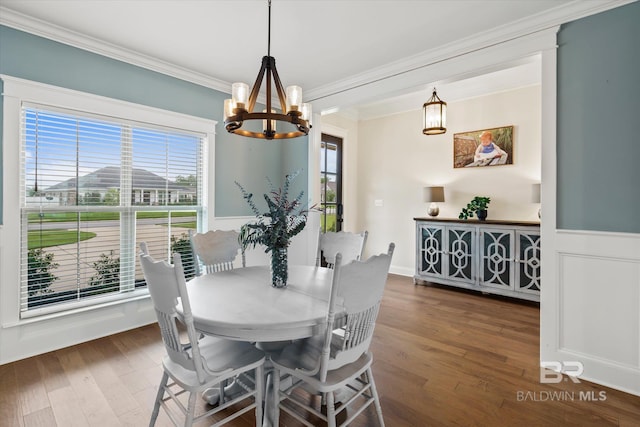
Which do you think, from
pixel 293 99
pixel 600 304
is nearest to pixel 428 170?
pixel 600 304

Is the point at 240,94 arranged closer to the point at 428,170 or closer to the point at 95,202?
the point at 95,202

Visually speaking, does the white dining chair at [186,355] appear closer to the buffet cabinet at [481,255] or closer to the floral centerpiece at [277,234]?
the floral centerpiece at [277,234]

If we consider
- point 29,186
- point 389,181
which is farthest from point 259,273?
point 389,181

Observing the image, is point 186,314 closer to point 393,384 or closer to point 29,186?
point 393,384

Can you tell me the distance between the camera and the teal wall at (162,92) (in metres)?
2.46

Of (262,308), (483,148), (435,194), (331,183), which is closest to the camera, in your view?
(262,308)

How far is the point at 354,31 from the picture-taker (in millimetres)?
2600

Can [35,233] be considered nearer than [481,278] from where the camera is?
Yes

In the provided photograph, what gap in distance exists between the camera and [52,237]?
264 cm

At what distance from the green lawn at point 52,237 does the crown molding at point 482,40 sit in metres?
3.02

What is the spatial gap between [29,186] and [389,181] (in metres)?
4.61

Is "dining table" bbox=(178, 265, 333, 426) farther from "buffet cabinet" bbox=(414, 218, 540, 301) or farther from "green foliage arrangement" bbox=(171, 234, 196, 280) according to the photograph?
"buffet cabinet" bbox=(414, 218, 540, 301)

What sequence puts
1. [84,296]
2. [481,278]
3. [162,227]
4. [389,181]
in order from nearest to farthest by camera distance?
[84,296] < [162,227] < [481,278] < [389,181]

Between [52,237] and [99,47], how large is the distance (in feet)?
5.59
